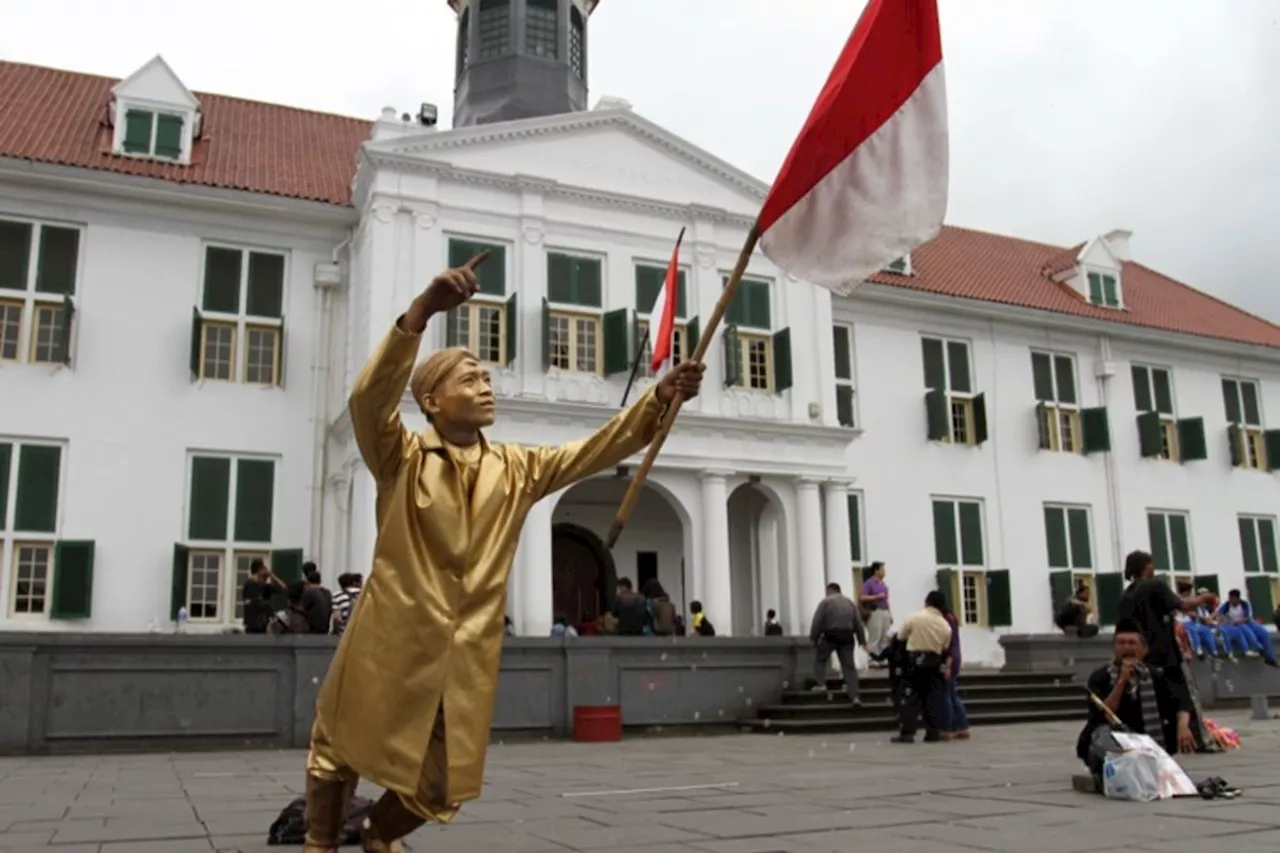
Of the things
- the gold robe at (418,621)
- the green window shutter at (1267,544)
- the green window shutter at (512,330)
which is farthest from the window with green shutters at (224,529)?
the green window shutter at (1267,544)

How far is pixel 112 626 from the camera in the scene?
→ 16.5 metres

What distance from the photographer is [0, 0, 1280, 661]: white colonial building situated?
16.9 meters

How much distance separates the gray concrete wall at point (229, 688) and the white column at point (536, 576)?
2559 mm

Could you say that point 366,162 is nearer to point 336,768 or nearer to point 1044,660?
point 1044,660

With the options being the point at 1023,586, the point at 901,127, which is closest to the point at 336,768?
the point at 901,127

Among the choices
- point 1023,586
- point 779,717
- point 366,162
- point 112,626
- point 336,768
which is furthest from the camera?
point 1023,586

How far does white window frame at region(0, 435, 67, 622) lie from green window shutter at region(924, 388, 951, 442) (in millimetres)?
15332

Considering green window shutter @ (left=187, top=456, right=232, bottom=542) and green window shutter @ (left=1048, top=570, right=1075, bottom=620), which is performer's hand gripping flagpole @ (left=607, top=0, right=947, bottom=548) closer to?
green window shutter @ (left=187, top=456, right=232, bottom=542)

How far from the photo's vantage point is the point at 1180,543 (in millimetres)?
25266

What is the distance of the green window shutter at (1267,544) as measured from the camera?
26281mm

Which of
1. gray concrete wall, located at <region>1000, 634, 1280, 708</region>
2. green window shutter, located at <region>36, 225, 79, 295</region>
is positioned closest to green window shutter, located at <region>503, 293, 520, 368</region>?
green window shutter, located at <region>36, 225, 79, 295</region>

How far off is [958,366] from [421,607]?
21.5m

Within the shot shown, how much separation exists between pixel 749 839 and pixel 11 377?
14898 millimetres

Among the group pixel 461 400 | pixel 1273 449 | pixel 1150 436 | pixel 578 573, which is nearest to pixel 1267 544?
pixel 1273 449
